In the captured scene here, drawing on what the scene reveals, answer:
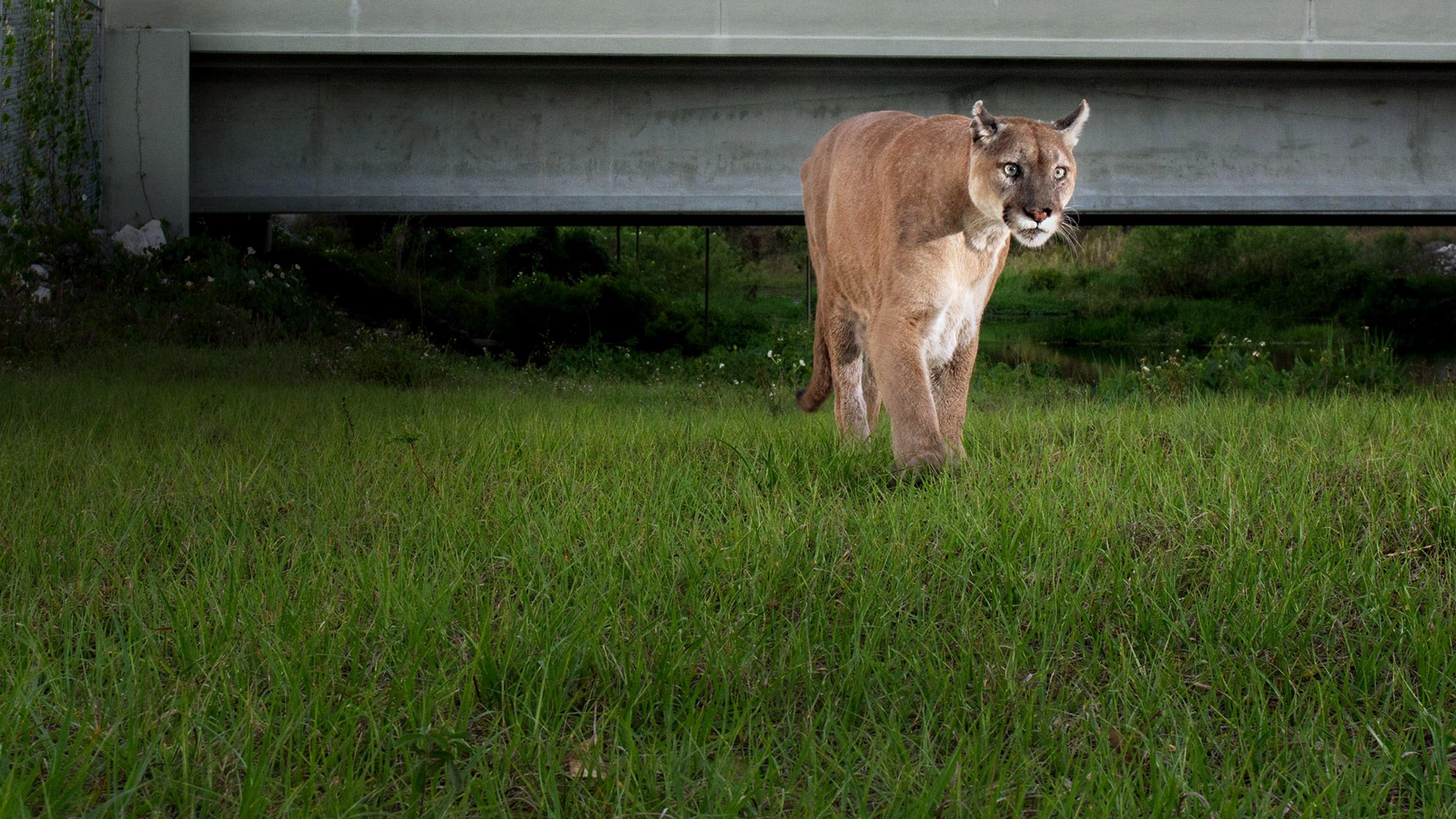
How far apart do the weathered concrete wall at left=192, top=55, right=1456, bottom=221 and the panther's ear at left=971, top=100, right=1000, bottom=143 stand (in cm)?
812

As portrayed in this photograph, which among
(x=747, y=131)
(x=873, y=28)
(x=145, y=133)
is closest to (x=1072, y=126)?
(x=873, y=28)

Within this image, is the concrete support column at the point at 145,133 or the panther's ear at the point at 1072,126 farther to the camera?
the concrete support column at the point at 145,133

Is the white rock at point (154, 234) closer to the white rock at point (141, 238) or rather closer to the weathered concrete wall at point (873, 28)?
the white rock at point (141, 238)

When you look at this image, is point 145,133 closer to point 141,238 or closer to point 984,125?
point 141,238

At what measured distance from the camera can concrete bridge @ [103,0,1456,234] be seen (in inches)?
455

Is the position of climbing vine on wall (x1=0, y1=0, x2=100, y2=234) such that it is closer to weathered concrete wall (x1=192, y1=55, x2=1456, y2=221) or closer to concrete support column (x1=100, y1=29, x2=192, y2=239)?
concrete support column (x1=100, y1=29, x2=192, y2=239)

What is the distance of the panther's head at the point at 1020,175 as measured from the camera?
3.76 meters

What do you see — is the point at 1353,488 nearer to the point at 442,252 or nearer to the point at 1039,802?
the point at 1039,802

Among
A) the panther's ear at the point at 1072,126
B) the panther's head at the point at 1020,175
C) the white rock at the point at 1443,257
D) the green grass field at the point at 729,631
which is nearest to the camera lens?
the green grass field at the point at 729,631

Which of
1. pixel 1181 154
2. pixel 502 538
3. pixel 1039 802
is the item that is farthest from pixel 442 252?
pixel 1039 802

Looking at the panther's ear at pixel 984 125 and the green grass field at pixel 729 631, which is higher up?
the panther's ear at pixel 984 125

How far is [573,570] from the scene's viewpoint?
9.89 ft

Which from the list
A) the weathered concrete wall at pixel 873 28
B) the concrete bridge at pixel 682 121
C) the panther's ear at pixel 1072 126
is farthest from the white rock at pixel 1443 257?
the panther's ear at pixel 1072 126

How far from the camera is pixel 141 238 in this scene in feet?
36.7
